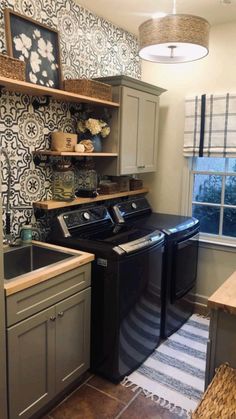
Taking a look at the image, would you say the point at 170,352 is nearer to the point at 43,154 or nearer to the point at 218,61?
the point at 43,154

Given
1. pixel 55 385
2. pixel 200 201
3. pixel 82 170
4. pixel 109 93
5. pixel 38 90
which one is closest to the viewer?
pixel 55 385

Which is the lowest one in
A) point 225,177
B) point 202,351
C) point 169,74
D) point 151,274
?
point 202,351

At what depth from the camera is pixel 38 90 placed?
7.02 ft

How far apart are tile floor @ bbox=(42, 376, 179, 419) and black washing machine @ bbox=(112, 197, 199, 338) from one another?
2.40 feet

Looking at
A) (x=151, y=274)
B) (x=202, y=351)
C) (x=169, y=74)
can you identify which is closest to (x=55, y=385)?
(x=151, y=274)

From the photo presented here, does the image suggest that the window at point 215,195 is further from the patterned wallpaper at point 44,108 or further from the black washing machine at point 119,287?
the patterned wallpaper at point 44,108

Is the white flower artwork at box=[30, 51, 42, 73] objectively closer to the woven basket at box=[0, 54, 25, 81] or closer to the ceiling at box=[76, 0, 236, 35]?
the woven basket at box=[0, 54, 25, 81]

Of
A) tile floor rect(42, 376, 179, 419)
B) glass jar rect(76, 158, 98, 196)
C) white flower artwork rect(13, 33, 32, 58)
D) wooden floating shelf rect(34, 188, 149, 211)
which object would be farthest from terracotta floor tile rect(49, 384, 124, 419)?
white flower artwork rect(13, 33, 32, 58)

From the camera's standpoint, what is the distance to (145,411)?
6.77 ft

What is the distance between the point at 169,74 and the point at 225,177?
113cm

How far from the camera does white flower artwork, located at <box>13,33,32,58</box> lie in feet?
7.09

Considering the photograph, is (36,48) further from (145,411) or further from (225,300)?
(145,411)

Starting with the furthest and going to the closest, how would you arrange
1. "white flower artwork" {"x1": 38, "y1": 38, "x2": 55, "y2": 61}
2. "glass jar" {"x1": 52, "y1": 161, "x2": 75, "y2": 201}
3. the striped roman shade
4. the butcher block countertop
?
the striped roman shade
"glass jar" {"x1": 52, "y1": 161, "x2": 75, "y2": 201}
"white flower artwork" {"x1": 38, "y1": 38, "x2": 55, "y2": 61}
the butcher block countertop

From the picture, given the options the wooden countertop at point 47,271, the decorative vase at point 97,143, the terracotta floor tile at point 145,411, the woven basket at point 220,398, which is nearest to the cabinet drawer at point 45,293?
the wooden countertop at point 47,271
